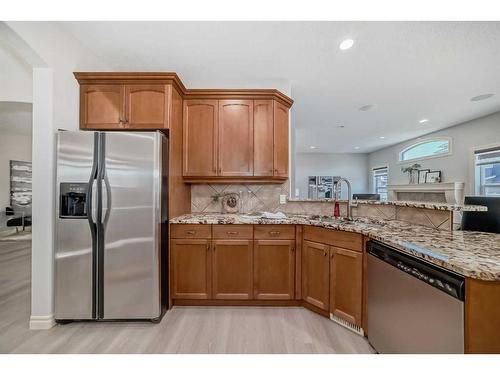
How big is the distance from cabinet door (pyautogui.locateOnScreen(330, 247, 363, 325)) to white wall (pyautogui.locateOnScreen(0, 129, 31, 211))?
7080 millimetres

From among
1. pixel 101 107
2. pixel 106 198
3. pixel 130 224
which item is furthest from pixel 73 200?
pixel 101 107

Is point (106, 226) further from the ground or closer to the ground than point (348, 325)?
further from the ground

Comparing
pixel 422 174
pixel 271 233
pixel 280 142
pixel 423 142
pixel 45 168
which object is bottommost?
pixel 271 233

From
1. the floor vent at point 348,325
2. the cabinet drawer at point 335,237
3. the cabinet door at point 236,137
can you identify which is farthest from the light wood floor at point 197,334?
the cabinet door at point 236,137

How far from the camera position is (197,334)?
1.78 m

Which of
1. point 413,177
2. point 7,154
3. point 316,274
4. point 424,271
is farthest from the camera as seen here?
point 413,177

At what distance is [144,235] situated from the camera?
1900 millimetres

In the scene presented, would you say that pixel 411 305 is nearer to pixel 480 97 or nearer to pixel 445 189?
pixel 480 97

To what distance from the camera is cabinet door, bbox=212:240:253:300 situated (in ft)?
7.16

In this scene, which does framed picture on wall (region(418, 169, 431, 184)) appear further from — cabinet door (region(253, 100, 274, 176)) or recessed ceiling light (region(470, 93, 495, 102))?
cabinet door (region(253, 100, 274, 176))

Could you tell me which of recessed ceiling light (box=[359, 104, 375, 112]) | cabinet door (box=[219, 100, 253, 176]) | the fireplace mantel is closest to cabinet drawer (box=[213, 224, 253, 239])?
cabinet door (box=[219, 100, 253, 176])

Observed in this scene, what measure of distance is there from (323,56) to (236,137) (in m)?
1.27
